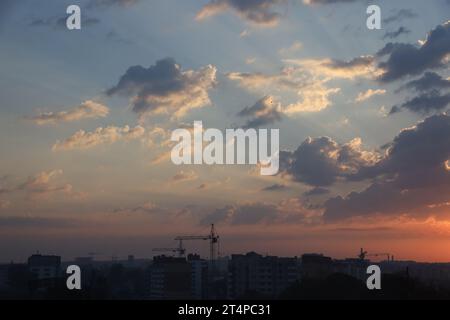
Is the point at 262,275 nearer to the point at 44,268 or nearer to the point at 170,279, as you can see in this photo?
the point at 170,279

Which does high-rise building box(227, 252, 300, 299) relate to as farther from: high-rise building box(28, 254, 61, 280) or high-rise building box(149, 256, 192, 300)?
high-rise building box(28, 254, 61, 280)

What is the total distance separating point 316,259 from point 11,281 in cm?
7143

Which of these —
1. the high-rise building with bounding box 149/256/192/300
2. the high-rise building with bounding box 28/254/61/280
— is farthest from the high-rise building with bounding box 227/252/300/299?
the high-rise building with bounding box 28/254/61/280

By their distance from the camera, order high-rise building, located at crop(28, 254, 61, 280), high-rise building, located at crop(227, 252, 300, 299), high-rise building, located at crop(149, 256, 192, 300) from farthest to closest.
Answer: high-rise building, located at crop(28, 254, 61, 280)
high-rise building, located at crop(149, 256, 192, 300)
high-rise building, located at crop(227, 252, 300, 299)

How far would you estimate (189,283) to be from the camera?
15625 cm

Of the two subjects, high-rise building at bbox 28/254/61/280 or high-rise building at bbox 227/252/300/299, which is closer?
high-rise building at bbox 227/252/300/299

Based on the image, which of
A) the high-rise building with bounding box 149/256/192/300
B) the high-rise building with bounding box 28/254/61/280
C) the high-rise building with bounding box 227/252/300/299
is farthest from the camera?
the high-rise building with bounding box 28/254/61/280

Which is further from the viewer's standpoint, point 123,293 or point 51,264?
point 51,264

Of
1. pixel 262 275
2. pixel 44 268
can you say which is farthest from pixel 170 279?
pixel 44 268

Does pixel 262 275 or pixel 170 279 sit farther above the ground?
pixel 262 275
